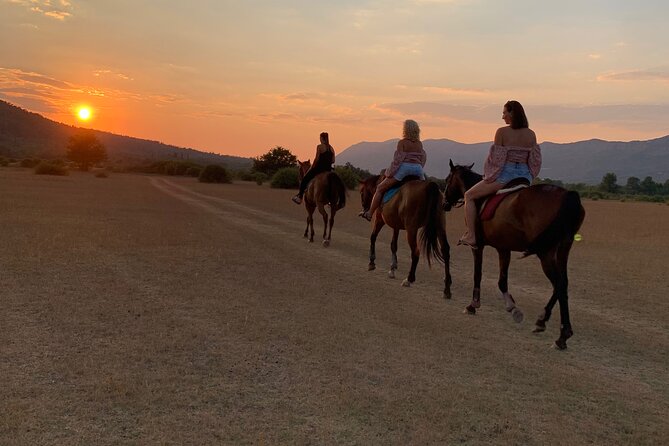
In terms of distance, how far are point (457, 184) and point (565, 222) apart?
2528 mm

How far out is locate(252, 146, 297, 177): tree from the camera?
2477 inches

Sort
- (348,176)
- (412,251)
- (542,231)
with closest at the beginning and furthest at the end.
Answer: (542,231) < (412,251) < (348,176)

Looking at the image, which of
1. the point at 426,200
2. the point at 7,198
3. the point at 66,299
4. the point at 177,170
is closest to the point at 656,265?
the point at 426,200

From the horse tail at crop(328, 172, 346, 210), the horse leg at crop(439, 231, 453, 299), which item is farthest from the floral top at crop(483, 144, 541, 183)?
the horse tail at crop(328, 172, 346, 210)

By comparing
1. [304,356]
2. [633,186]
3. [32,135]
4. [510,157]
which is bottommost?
[304,356]

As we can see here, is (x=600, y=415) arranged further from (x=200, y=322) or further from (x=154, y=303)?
(x=154, y=303)

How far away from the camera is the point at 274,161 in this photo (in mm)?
63312

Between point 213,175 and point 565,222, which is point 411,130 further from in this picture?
point 213,175

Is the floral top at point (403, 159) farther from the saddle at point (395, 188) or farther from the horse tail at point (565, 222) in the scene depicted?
the horse tail at point (565, 222)

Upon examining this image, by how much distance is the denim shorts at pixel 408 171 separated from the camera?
898 cm

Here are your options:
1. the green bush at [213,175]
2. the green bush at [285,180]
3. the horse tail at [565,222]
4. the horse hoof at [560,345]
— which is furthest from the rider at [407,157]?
the green bush at [213,175]

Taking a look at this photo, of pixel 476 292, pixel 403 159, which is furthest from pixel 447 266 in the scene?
pixel 403 159

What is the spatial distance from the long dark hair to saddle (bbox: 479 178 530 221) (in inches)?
28.3

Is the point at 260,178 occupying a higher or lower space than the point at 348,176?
lower
